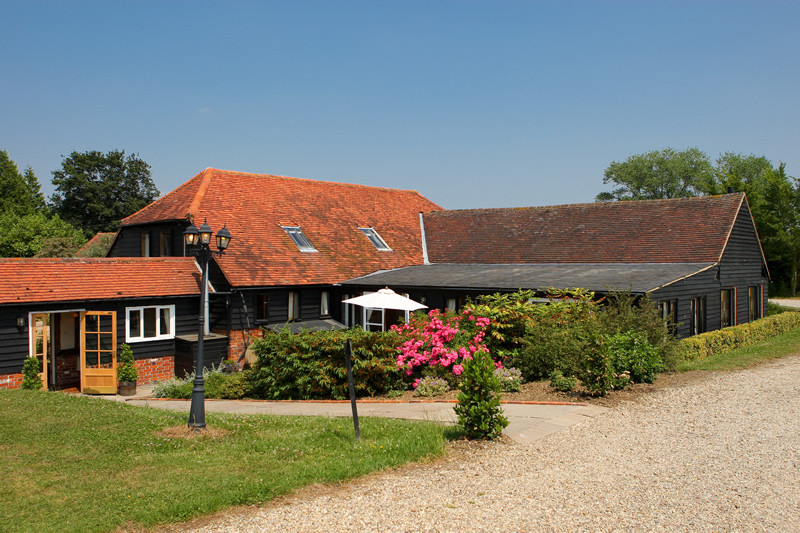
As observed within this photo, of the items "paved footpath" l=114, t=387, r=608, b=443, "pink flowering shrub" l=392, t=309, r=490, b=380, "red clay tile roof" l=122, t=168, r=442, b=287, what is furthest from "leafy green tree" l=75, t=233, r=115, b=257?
"pink flowering shrub" l=392, t=309, r=490, b=380

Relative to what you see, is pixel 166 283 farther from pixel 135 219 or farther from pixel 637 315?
pixel 637 315

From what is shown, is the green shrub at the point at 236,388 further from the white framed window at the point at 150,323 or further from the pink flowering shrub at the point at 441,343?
the white framed window at the point at 150,323

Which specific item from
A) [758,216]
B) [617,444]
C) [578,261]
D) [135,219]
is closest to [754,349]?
[578,261]

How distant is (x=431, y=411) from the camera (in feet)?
38.7

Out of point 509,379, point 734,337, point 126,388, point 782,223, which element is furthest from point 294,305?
point 782,223

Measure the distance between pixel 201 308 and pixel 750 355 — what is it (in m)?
17.4

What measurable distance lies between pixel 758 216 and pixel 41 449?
2005 inches

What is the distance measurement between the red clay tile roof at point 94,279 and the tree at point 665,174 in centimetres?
5945

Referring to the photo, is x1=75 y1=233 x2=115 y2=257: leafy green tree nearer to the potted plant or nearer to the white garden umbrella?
the potted plant

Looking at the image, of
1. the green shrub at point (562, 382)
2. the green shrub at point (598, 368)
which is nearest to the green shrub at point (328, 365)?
the green shrub at point (562, 382)

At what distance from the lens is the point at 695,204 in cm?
2562

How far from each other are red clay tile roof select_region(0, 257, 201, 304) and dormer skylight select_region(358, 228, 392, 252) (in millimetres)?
9036

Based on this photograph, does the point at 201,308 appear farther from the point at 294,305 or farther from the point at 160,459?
the point at 294,305

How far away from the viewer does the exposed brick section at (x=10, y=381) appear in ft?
53.6
